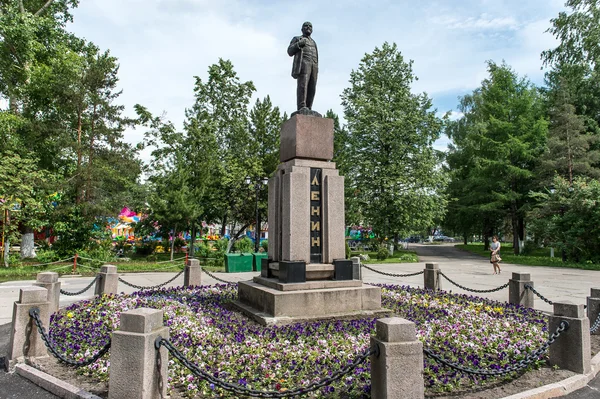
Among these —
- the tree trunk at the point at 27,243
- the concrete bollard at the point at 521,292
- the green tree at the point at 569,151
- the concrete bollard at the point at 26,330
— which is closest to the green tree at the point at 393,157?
the green tree at the point at 569,151

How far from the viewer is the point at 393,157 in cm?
3011

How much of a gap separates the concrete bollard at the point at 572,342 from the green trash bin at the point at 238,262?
616 inches

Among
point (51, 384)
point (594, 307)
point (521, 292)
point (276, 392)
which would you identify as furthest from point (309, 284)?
point (521, 292)

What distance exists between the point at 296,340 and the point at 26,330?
404 centimetres

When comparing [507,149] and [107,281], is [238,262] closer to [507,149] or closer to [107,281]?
[107,281]

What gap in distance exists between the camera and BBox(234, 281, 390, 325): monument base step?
23.8ft

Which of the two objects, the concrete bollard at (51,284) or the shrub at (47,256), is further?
the shrub at (47,256)

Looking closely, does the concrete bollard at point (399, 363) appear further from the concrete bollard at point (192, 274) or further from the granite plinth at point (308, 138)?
the concrete bollard at point (192, 274)

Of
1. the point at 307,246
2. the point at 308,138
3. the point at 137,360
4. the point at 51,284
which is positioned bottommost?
the point at 137,360

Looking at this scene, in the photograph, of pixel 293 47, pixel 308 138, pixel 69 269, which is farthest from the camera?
pixel 69 269

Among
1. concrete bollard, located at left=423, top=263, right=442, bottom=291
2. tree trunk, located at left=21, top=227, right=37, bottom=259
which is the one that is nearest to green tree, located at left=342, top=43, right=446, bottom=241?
concrete bollard, located at left=423, top=263, right=442, bottom=291

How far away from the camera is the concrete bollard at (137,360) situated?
3.91m

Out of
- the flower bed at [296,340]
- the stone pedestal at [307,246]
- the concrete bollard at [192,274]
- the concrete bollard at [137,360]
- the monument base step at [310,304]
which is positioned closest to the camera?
the concrete bollard at [137,360]

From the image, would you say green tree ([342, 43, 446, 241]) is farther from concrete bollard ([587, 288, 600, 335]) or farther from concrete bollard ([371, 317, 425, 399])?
concrete bollard ([371, 317, 425, 399])
